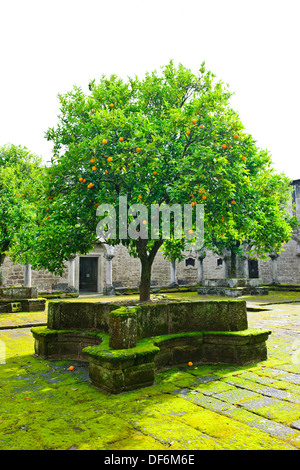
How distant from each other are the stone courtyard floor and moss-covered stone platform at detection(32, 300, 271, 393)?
0.23 meters

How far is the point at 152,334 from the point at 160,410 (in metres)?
1.69

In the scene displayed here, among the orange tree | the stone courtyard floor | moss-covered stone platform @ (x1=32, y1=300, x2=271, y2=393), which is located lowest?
the stone courtyard floor

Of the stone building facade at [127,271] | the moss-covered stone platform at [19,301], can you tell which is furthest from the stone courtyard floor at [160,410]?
the stone building facade at [127,271]

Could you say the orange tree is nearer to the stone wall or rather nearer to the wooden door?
the stone wall

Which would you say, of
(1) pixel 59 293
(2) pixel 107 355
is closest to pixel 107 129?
(2) pixel 107 355

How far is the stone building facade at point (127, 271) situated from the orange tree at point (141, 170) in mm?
11006

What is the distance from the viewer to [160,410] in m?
3.33

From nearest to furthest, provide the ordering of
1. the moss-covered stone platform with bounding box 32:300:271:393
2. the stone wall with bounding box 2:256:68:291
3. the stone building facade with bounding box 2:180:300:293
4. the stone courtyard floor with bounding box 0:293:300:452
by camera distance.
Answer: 1. the stone courtyard floor with bounding box 0:293:300:452
2. the moss-covered stone platform with bounding box 32:300:271:393
3. the stone wall with bounding box 2:256:68:291
4. the stone building facade with bounding box 2:180:300:293

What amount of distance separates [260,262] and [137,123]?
851 inches

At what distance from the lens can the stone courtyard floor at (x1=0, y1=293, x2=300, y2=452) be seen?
2711 millimetres

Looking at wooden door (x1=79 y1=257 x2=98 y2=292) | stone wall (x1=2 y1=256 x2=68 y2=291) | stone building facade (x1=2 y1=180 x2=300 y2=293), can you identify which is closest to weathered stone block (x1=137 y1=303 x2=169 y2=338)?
stone building facade (x1=2 y1=180 x2=300 y2=293)

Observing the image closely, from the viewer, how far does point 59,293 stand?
18.3 m

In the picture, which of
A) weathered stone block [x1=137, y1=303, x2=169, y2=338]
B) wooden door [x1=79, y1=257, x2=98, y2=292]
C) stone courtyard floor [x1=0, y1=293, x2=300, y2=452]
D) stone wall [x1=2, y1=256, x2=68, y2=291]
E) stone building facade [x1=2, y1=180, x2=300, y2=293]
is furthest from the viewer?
wooden door [x1=79, y1=257, x2=98, y2=292]
